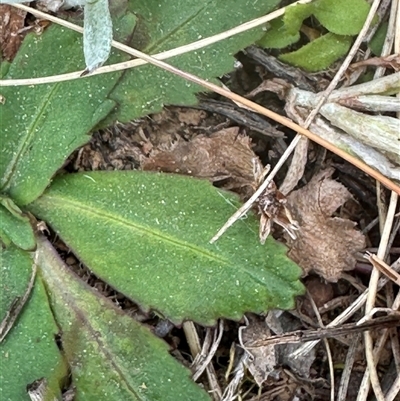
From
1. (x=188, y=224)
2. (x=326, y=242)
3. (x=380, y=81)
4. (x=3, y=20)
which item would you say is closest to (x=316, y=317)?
(x=326, y=242)

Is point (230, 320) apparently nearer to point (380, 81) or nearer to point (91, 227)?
point (91, 227)

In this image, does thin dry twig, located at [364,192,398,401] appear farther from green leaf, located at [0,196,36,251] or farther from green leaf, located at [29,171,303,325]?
green leaf, located at [0,196,36,251]

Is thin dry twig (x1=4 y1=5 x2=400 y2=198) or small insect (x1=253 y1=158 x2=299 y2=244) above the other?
thin dry twig (x1=4 y1=5 x2=400 y2=198)

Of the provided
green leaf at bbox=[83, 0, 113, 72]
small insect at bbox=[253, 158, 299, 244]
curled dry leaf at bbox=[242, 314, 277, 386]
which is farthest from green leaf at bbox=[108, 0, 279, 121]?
curled dry leaf at bbox=[242, 314, 277, 386]

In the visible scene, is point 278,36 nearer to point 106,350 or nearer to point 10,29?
point 10,29

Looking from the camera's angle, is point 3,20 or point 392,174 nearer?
point 392,174

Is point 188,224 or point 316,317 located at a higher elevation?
point 188,224

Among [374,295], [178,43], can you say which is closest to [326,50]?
[178,43]
